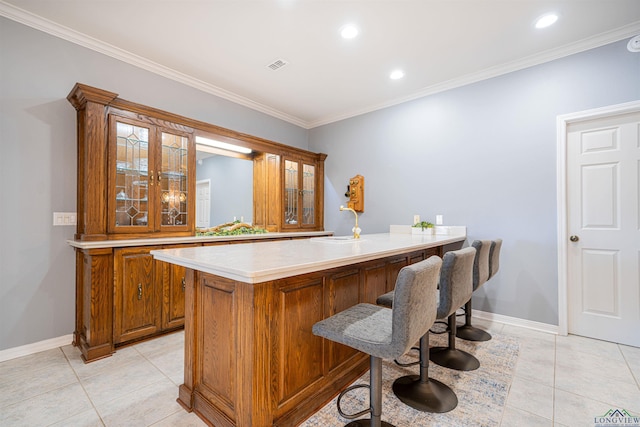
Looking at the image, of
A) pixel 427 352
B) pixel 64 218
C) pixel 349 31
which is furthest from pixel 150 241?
pixel 349 31

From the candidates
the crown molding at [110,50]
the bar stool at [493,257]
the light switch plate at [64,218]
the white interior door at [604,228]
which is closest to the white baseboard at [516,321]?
the white interior door at [604,228]

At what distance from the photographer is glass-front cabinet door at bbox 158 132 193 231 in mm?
2967

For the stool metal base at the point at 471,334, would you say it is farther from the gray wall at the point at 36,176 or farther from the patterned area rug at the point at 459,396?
the gray wall at the point at 36,176

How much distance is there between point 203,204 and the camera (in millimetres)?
5480

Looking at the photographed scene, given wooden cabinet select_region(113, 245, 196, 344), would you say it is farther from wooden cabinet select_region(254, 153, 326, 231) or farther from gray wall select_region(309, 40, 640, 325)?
gray wall select_region(309, 40, 640, 325)

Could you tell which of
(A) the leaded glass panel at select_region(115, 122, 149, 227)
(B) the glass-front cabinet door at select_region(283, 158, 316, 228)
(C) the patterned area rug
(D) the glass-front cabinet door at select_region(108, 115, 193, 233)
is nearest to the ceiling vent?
(D) the glass-front cabinet door at select_region(108, 115, 193, 233)

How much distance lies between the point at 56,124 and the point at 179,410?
2.73 m

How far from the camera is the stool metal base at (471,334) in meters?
2.68

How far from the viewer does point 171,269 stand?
2.84 metres

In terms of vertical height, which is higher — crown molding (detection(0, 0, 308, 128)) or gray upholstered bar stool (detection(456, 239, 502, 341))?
crown molding (detection(0, 0, 308, 128))

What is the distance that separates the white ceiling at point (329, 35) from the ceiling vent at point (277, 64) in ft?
0.21

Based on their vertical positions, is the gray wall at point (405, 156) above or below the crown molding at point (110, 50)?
below

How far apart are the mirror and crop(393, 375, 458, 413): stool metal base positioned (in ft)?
13.2

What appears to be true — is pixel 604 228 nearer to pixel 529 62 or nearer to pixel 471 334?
pixel 471 334
